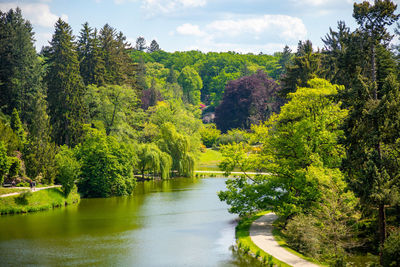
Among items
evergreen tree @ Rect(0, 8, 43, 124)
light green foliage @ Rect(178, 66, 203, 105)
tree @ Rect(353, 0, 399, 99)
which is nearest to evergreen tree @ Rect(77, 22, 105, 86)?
evergreen tree @ Rect(0, 8, 43, 124)

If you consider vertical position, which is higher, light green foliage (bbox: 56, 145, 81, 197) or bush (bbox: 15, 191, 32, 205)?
light green foliage (bbox: 56, 145, 81, 197)

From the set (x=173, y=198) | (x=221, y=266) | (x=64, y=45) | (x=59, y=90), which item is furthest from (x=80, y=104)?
(x=221, y=266)

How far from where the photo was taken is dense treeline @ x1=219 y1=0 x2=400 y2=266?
21.9 meters

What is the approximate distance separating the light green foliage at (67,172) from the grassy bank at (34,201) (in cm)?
81

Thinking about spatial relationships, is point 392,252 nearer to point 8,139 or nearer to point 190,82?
point 8,139

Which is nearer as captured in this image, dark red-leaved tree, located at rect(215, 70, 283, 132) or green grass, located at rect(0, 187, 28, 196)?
green grass, located at rect(0, 187, 28, 196)

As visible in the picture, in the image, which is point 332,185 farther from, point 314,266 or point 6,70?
point 6,70

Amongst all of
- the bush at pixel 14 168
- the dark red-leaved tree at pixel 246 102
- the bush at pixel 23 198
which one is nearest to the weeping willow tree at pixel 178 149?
the bush at pixel 14 168

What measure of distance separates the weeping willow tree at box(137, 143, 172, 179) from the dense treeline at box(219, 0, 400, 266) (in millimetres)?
25041

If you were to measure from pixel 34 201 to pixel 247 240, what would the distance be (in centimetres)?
2060

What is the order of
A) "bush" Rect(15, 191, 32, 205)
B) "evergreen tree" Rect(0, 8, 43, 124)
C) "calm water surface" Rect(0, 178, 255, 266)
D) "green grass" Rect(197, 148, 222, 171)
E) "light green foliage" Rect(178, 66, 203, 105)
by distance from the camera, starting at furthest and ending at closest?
"light green foliage" Rect(178, 66, 203, 105) → "green grass" Rect(197, 148, 222, 171) → "evergreen tree" Rect(0, 8, 43, 124) → "bush" Rect(15, 191, 32, 205) → "calm water surface" Rect(0, 178, 255, 266)

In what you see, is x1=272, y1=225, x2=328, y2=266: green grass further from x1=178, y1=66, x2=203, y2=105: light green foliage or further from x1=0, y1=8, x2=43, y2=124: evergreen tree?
x1=178, y1=66, x2=203, y2=105: light green foliage

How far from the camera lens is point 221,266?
23.5 meters

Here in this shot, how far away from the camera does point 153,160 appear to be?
185 feet
